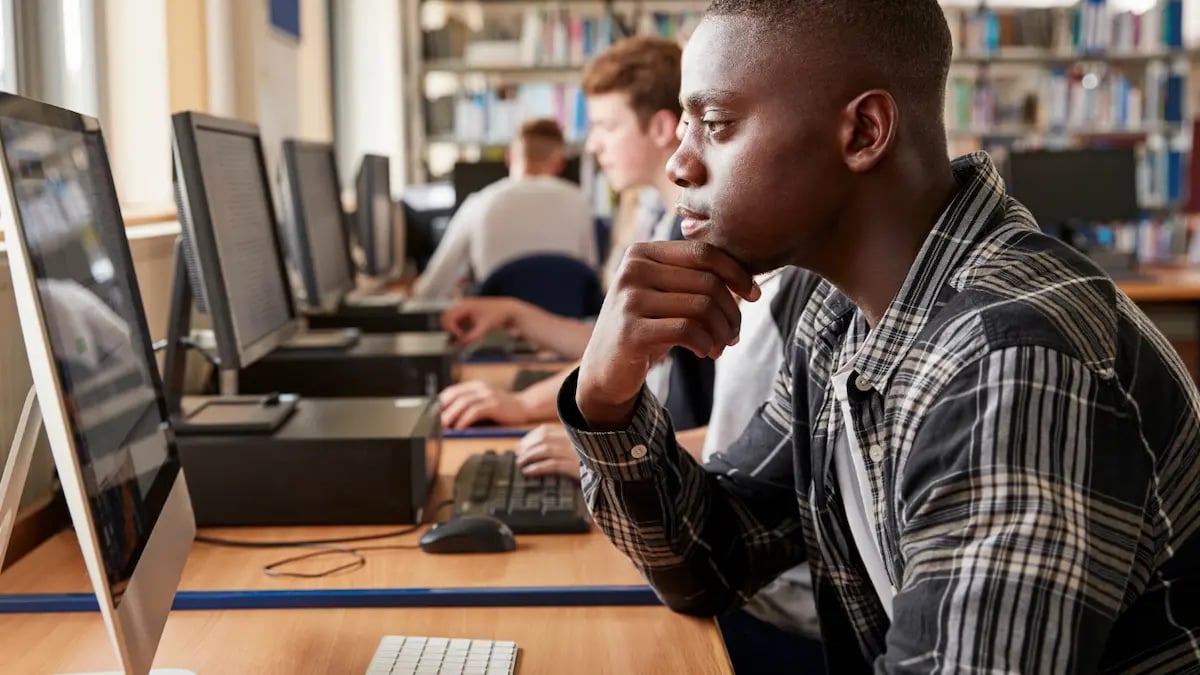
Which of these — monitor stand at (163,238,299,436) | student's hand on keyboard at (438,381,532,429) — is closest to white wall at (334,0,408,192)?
student's hand on keyboard at (438,381,532,429)

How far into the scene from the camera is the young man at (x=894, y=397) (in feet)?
2.65

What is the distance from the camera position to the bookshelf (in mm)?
6227

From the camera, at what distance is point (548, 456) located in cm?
169

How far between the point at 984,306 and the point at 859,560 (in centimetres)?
36

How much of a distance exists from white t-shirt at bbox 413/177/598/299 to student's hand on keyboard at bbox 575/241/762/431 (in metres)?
2.97

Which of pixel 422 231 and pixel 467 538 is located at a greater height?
pixel 422 231

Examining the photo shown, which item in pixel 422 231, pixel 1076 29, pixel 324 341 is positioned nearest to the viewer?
pixel 324 341

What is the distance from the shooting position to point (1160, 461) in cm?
90

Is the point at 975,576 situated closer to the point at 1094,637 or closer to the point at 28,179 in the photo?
the point at 1094,637

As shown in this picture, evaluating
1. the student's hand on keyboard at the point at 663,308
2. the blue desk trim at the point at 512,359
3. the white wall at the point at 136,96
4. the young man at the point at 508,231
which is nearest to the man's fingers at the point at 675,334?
the student's hand on keyboard at the point at 663,308

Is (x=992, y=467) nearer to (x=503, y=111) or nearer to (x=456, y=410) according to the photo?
(x=456, y=410)

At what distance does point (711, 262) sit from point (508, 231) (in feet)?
10.5

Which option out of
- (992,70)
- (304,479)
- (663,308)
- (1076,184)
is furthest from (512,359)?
(992,70)

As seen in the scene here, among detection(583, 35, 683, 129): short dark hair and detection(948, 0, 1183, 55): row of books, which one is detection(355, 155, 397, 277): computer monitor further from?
detection(948, 0, 1183, 55): row of books
